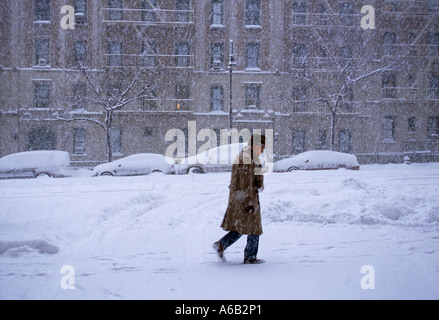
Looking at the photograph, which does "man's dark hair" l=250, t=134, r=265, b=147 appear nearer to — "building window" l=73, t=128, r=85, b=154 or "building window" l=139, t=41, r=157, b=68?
"building window" l=139, t=41, r=157, b=68

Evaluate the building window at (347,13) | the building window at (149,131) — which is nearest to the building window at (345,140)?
the building window at (347,13)

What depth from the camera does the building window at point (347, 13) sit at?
29438 mm

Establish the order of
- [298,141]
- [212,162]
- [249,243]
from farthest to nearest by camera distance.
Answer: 1. [298,141]
2. [212,162]
3. [249,243]

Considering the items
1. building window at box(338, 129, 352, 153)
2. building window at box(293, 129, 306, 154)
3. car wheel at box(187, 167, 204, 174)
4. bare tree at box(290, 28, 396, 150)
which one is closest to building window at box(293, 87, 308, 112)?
bare tree at box(290, 28, 396, 150)

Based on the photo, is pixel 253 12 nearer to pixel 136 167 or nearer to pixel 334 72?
pixel 334 72

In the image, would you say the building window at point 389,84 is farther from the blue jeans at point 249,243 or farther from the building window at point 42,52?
the blue jeans at point 249,243

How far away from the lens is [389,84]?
30.7 meters

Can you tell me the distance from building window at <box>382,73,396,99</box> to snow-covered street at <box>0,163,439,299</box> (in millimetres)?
23891

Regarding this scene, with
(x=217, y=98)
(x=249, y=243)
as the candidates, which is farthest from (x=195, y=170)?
(x=217, y=98)

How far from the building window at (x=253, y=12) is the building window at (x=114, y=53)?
10.3 m

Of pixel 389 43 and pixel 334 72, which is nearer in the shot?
pixel 334 72

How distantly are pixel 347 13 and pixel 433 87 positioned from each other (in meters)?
9.60

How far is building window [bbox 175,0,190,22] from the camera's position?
2881 centimetres
